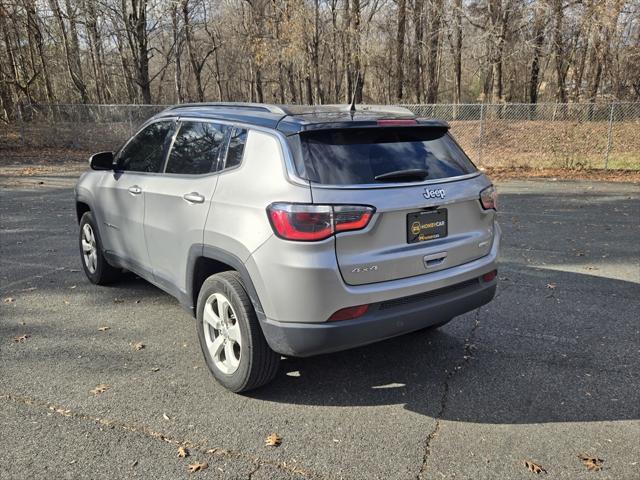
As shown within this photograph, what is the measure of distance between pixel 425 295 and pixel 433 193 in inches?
25.0

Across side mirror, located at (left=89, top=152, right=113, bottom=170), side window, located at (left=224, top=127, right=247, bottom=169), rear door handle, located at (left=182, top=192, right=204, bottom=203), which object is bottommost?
rear door handle, located at (left=182, top=192, right=204, bottom=203)

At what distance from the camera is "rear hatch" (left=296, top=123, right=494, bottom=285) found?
292 cm

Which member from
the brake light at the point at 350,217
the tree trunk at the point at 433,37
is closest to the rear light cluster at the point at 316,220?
the brake light at the point at 350,217

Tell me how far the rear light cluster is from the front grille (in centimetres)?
51

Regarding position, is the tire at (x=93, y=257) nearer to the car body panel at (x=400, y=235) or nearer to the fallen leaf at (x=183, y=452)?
the fallen leaf at (x=183, y=452)

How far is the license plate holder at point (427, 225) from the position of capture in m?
3.10

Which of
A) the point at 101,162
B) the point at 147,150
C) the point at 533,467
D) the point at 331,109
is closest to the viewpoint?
the point at 533,467

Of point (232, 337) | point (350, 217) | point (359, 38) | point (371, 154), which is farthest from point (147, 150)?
point (359, 38)

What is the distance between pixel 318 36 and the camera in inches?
1139

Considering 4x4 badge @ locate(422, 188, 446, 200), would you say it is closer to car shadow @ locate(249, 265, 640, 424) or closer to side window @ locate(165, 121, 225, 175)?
car shadow @ locate(249, 265, 640, 424)

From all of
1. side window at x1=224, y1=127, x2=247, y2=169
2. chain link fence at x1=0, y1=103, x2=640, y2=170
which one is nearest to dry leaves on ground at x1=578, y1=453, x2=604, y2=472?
side window at x1=224, y1=127, x2=247, y2=169

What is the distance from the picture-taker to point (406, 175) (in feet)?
10.4

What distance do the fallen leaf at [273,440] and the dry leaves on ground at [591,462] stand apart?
1.65 metres

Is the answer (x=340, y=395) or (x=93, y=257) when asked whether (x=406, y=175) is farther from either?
(x=93, y=257)
